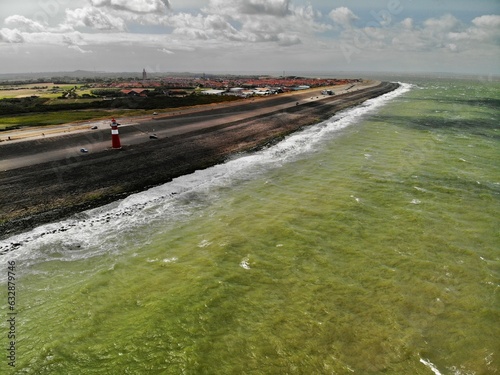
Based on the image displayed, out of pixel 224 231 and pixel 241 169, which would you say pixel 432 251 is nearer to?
pixel 224 231

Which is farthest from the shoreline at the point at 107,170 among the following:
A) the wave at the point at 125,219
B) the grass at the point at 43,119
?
the grass at the point at 43,119

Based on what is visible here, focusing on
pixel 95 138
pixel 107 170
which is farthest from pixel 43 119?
pixel 107 170

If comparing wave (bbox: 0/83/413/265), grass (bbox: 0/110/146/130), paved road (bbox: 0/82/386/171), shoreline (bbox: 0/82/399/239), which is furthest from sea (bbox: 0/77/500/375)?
grass (bbox: 0/110/146/130)

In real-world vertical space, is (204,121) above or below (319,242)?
above

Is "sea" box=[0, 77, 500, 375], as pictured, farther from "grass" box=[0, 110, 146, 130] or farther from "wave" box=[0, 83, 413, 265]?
"grass" box=[0, 110, 146, 130]

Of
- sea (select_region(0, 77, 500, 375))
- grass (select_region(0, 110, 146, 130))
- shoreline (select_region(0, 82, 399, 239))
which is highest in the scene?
grass (select_region(0, 110, 146, 130))

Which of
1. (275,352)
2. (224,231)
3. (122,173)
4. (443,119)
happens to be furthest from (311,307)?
(443,119)
